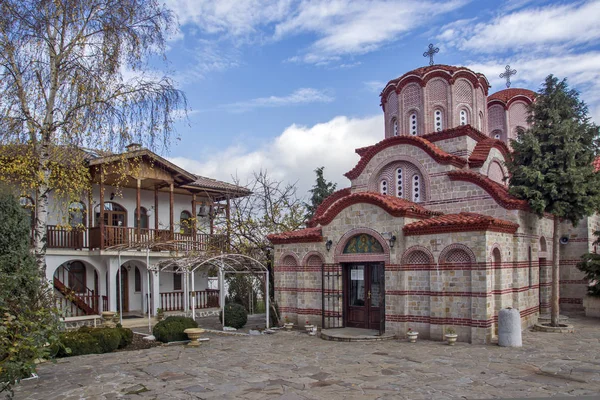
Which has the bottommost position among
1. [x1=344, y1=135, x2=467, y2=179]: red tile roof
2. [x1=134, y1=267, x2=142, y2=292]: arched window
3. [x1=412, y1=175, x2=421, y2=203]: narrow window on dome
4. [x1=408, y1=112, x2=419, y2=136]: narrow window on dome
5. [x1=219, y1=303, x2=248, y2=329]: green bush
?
[x1=219, y1=303, x2=248, y2=329]: green bush

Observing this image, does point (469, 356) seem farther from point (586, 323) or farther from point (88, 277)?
point (88, 277)

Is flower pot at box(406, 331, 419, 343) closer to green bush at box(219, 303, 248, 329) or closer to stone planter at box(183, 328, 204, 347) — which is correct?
stone planter at box(183, 328, 204, 347)

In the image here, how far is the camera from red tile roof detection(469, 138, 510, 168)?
49.5ft

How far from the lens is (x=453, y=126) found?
16422 mm

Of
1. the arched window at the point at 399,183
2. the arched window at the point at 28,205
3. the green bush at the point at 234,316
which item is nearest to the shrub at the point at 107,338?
the arched window at the point at 28,205

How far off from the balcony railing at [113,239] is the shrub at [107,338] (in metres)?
5.37

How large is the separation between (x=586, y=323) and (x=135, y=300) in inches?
635

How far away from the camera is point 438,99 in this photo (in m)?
16.6

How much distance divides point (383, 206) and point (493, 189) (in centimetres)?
305

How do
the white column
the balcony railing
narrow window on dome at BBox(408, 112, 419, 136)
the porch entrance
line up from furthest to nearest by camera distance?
1. the white column
2. the balcony railing
3. narrow window on dome at BBox(408, 112, 419, 136)
4. the porch entrance

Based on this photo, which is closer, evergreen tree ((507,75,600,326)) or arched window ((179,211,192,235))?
evergreen tree ((507,75,600,326))

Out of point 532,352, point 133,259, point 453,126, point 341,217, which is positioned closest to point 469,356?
point 532,352

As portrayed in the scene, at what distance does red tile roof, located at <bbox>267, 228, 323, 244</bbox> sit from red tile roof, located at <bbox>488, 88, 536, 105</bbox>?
9.98 metres

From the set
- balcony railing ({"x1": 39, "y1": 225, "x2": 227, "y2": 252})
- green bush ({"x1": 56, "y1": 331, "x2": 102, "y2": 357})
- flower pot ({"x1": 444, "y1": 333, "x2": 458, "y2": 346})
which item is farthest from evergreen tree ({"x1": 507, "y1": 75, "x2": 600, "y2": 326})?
green bush ({"x1": 56, "y1": 331, "x2": 102, "y2": 357})
